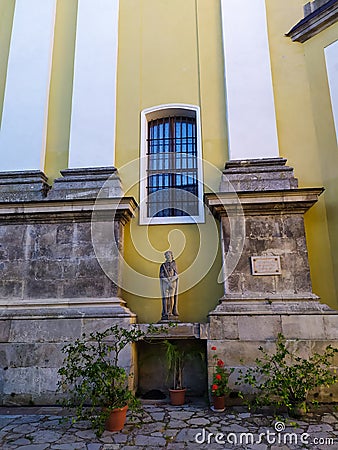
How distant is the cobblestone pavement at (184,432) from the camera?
423 centimetres

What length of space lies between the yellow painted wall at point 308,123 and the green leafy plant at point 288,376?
4.55 ft

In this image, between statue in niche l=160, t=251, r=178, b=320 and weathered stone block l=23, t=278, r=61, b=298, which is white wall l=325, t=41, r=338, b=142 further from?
weathered stone block l=23, t=278, r=61, b=298

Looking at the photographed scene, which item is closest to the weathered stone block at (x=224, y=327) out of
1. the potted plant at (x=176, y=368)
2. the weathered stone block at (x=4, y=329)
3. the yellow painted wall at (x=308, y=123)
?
the potted plant at (x=176, y=368)

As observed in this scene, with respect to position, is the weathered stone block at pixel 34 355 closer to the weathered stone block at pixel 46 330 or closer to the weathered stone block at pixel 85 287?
the weathered stone block at pixel 46 330

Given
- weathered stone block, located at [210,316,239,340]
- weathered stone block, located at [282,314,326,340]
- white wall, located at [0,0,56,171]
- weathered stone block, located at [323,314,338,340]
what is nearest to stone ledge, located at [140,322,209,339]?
weathered stone block, located at [210,316,239,340]

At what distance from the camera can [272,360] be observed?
18.5ft

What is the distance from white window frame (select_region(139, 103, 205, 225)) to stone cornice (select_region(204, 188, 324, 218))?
654 millimetres

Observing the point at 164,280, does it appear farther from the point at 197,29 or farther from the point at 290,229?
the point at 197,29

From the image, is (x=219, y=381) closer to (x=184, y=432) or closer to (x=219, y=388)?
(x=219, y=388)

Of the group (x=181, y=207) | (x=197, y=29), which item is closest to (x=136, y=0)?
(x=197, y=29)

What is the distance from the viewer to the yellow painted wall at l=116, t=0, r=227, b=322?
7.12 m

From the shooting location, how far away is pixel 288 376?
204 inches

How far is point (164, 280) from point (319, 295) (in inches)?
108

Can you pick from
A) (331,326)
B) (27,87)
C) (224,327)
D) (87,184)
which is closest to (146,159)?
(87,184)
